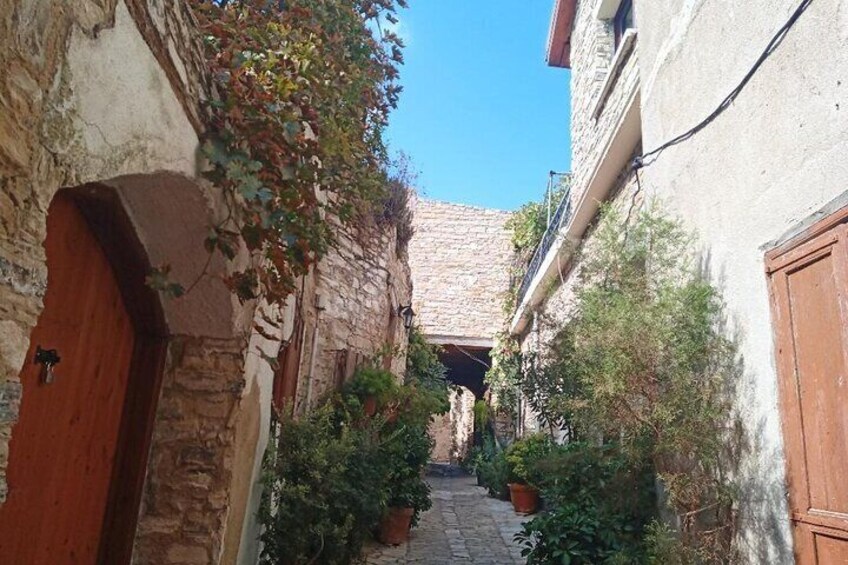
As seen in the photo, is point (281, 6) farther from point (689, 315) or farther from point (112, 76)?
point (689, 315)

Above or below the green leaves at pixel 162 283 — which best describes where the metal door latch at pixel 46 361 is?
below

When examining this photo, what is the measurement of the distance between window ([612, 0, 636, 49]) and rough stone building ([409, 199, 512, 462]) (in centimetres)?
785

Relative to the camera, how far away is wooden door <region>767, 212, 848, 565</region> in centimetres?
228

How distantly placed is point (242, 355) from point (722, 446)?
2428 mm

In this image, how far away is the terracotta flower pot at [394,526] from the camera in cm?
580

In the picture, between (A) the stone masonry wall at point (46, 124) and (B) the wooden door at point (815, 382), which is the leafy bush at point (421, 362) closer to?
(B) the wooden door at point (815, 382)

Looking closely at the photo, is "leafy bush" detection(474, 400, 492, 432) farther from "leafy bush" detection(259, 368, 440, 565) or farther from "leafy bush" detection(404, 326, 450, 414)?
"leafy bush" detection(259, 368, 440, 565)

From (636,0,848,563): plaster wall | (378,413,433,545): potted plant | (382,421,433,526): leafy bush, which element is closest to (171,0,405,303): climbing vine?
(636,0,848,563): plaster wall

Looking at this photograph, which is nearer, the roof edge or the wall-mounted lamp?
the roof edge

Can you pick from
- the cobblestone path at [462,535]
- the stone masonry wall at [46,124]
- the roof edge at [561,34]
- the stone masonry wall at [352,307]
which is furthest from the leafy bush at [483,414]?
A: the stone masonry wall at [46,124]

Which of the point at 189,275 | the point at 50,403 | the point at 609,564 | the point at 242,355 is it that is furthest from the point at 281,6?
the point at 609,564

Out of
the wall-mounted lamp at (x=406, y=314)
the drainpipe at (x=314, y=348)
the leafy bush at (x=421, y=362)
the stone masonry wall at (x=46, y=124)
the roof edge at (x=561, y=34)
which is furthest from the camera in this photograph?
the leafy bush at (x=421, y=362)

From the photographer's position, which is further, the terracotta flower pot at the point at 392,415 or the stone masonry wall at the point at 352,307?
the terracotta flower pot at the point at 392,415

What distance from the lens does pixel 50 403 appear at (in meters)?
2.17
